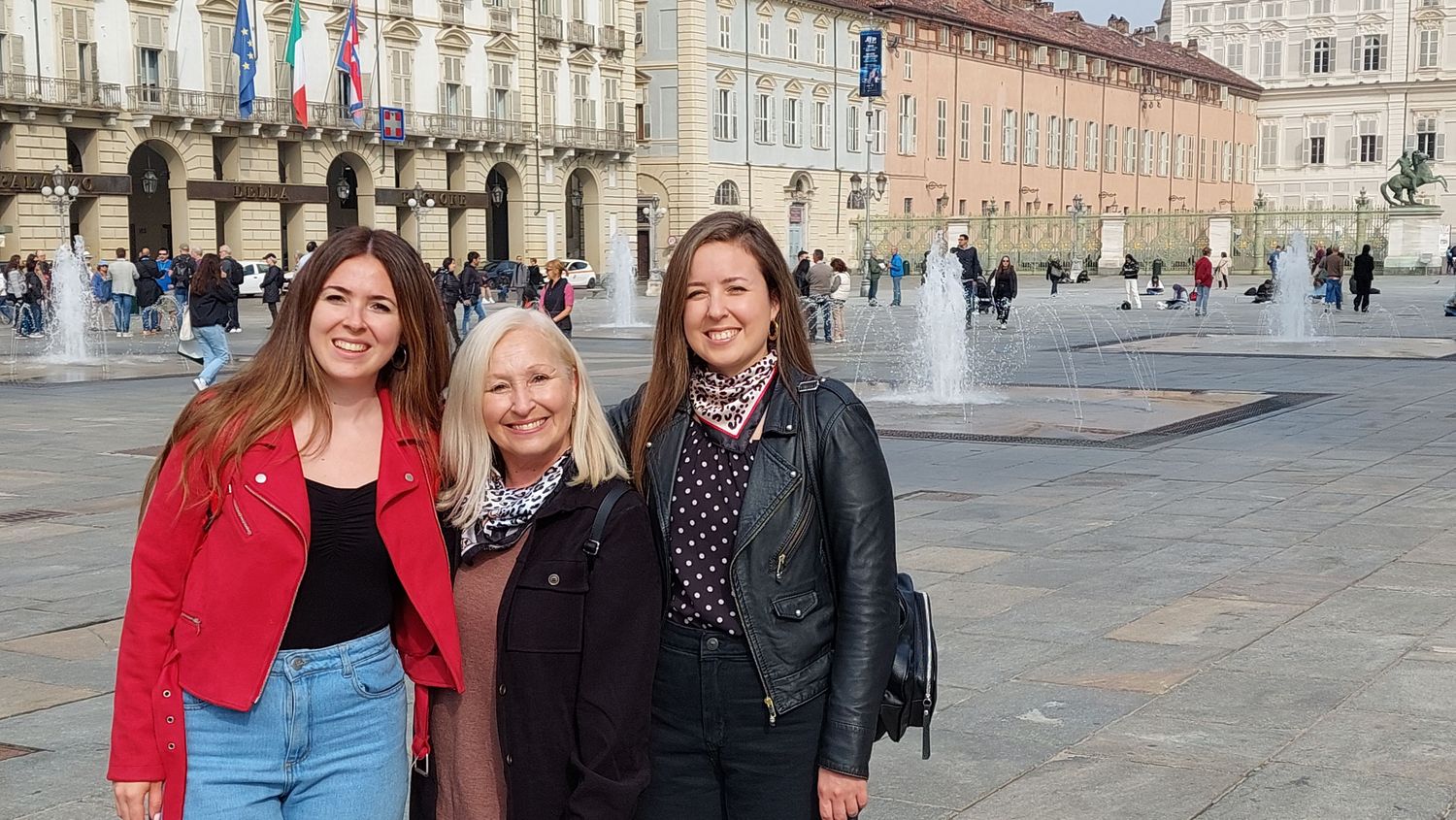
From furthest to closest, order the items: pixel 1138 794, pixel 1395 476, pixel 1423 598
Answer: pixel 1395 476, pixel 1423 598, pixel 1138 794

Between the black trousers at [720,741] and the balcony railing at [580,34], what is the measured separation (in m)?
54.0

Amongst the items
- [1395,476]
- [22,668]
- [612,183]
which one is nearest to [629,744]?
[22,668]

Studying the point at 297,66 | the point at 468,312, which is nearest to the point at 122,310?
the point at 468,312

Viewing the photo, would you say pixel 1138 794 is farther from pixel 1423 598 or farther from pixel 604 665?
pixel 1423 598

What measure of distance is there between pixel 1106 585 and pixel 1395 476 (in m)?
4.16

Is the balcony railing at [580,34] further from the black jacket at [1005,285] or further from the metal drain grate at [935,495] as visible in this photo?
the metal drain grate at [935,495]

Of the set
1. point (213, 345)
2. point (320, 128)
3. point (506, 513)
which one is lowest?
point (213, 345)

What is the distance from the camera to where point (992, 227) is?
61.7 m

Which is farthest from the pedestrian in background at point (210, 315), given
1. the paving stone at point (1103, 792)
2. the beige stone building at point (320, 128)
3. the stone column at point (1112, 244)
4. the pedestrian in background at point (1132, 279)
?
the stone column at point (1112, 244)

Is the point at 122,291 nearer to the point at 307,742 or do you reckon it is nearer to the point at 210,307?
the point at 210,307

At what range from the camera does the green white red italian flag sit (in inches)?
1698

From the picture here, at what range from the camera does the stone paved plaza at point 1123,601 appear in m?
4.65

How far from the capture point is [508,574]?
2688mm

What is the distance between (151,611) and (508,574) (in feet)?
1.89
